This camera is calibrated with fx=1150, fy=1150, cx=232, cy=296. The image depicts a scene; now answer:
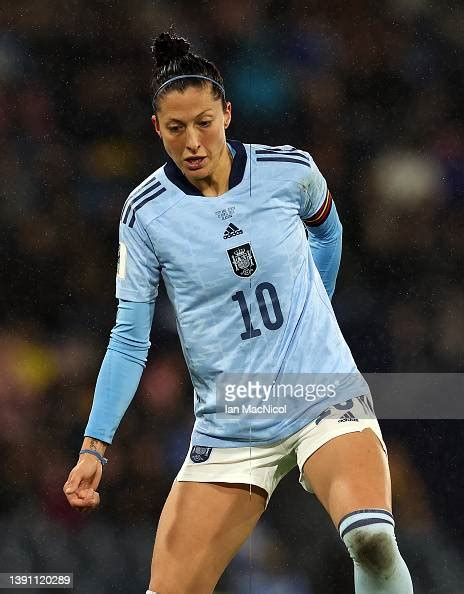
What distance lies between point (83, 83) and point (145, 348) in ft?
2.63

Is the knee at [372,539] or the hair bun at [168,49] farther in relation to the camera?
the hair bun at [168,49]

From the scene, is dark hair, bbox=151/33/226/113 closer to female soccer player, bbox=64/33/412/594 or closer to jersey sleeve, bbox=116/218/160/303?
female soccer player, bbox=64/33/412/594

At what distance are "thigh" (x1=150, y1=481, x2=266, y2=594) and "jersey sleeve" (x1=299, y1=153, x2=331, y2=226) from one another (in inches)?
21.5

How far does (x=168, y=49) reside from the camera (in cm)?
213

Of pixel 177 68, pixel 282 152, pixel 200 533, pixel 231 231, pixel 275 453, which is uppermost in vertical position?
pixel 177 68

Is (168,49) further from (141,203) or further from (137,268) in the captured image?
(137,268)

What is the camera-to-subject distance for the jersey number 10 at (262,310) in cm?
209

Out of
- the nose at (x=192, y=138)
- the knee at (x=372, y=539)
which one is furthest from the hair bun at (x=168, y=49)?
the knee at (x=372, y=539)

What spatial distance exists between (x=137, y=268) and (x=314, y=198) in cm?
38

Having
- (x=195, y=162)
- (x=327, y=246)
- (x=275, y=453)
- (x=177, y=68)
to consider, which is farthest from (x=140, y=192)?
(x=275, y=453)

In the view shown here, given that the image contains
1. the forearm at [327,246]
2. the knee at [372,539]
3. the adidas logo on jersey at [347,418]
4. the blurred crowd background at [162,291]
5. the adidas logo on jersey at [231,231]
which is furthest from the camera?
the blurred crowd background at [162,291]

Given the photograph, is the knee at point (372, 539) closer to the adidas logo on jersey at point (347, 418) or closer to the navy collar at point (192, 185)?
the adidas logo on jersey at point (347, 418)

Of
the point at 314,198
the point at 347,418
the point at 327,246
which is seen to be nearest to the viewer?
the point at 347,418

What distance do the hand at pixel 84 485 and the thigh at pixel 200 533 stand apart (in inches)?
6.5
